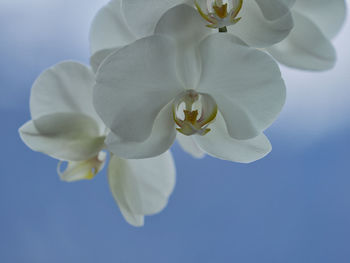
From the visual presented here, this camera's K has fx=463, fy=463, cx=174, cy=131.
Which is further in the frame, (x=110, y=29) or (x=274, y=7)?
(x=110, y=29)

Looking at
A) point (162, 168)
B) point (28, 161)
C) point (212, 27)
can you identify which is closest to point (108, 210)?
point (28, 161)

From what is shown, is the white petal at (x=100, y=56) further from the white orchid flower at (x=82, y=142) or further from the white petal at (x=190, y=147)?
the white petal at (x=190, y=147)

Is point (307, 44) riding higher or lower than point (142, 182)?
higher

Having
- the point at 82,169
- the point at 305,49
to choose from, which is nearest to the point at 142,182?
the point at 82,169

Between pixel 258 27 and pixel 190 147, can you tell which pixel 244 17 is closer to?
pixel 258 27

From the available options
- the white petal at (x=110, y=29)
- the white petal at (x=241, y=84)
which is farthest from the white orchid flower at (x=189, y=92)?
the white petal at (x=110, y=29)

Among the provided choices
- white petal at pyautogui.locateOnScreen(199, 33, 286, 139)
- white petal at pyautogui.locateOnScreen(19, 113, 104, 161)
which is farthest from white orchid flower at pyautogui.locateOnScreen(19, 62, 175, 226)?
white petal at pyautogui.locateOnScreen(199, 33, 286, 139)

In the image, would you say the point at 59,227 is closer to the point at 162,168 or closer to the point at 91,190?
the point at 91,190
